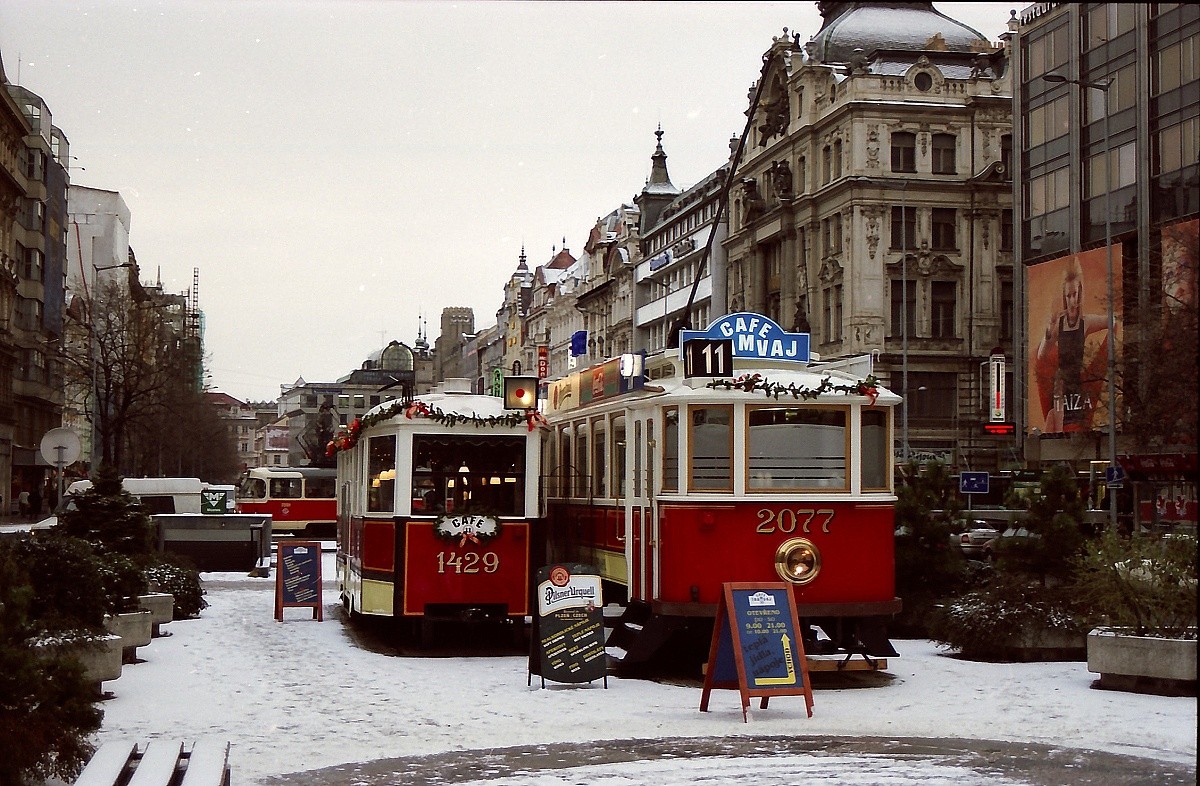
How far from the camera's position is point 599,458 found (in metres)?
17.9

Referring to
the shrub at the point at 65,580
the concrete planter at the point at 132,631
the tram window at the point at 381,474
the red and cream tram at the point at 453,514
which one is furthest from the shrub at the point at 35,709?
the tram window at the point at 381,474

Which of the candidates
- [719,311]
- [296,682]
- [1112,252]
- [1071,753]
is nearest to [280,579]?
[296,682]

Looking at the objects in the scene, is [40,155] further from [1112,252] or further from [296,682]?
[296,682]

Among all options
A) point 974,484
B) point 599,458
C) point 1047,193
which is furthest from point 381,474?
point 1047,193

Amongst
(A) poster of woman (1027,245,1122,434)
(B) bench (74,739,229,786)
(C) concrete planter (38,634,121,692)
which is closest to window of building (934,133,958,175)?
(A) poster of woman (1027,245,1122,434)

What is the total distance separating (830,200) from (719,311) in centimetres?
1547

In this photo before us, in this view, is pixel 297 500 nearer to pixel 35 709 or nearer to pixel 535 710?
pixel 535 710

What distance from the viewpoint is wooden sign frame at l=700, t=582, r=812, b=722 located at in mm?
12703

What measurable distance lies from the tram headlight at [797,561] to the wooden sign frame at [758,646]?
5.68 ft

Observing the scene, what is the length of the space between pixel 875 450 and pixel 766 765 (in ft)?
18.5

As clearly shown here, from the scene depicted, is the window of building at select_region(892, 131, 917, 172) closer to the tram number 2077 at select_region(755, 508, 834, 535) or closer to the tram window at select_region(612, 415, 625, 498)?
the tram window at select_region(612, 415, 625, 498)

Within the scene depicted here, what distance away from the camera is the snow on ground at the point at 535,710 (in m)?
11.4

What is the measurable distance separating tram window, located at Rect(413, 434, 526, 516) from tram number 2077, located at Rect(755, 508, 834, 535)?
4.06 meters

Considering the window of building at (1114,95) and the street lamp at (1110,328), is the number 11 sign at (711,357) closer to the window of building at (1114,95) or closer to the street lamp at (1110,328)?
the street lamp at (1110,328)
